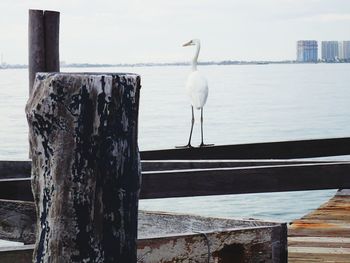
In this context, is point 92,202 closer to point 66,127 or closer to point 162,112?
point 66,127

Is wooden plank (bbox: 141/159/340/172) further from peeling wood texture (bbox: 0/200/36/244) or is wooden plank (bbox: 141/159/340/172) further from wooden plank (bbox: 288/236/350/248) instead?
peeling wood texture (bbox: 0/200/36/244)

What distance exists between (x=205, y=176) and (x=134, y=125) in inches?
111

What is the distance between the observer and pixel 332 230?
7.65 meters

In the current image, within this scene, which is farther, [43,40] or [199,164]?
[43,40]

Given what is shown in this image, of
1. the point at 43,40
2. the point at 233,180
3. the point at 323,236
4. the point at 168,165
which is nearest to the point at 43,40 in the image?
the point at 43,40

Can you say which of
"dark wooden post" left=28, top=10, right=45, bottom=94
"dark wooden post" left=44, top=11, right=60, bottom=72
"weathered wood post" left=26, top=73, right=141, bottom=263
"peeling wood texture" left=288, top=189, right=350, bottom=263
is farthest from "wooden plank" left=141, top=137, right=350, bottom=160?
"weathered wood post" left=26, top=73, right=141, bottom=263

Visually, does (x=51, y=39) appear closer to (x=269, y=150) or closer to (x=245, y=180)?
(x=269, y=150)

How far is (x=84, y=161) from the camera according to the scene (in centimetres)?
291

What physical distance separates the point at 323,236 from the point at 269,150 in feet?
8.59

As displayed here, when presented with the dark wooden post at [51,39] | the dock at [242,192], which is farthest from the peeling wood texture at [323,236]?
the dark wooden post at [51,39]

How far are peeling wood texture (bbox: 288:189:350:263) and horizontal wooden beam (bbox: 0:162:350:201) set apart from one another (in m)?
0.75

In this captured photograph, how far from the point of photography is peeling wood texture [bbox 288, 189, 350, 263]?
21.5ft

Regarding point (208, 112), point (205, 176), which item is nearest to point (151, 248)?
point (205, 176)

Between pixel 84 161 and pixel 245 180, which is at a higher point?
pixel 84 161
